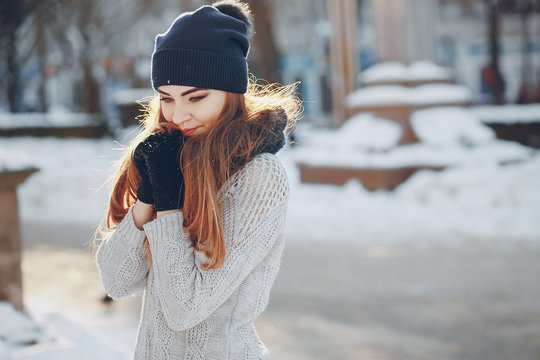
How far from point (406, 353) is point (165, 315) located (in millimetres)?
3001

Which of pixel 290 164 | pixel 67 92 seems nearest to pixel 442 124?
pixel 290 164

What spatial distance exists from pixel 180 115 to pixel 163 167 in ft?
0.57

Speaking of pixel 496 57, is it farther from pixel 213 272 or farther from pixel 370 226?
pixel 213 272

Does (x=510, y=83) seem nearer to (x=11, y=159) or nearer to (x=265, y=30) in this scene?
(x=265, y=30)

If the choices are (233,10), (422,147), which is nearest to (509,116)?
(422,147)

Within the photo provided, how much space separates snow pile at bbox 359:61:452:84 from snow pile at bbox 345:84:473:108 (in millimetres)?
121

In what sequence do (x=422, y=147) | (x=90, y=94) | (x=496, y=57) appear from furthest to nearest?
1. (x=496, y=57)
2. (x=90, y=94)
3. (x=422, y=147)

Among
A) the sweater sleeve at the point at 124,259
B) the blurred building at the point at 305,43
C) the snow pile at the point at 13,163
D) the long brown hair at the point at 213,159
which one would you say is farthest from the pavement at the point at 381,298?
the blurred building at the point at 305,43

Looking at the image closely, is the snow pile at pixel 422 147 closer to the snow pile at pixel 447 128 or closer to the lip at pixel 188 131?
the snow pile at pixel 447 128

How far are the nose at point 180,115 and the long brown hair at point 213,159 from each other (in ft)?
0.19

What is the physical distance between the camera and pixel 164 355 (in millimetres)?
1833

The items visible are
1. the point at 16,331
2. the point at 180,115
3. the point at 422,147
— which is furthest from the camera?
the point at 422,147

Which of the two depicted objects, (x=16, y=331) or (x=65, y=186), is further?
(x=65, y=186)

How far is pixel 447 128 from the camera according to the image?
10969mm
